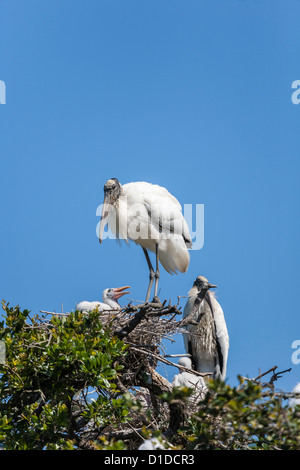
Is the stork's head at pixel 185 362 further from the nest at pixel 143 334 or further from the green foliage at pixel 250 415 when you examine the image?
the green foliage at pixel 250 415

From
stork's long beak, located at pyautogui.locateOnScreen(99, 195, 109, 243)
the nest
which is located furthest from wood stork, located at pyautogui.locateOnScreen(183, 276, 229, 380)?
the nest

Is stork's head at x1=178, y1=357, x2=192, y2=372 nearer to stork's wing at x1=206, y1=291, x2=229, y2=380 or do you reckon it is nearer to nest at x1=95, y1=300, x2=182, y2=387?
stork's wing at x1=206, y1=291, x2=229, y2=380

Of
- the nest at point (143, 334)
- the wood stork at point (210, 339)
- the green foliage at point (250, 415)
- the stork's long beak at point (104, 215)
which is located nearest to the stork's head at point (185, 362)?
the wood stork at point (210, 339)

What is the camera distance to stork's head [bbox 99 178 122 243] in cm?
739

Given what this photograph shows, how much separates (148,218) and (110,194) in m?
0.47

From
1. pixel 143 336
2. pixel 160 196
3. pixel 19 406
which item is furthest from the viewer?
pixel 160 196

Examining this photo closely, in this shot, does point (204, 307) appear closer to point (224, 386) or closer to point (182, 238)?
point (182, 238)

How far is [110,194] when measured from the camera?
7.46 m

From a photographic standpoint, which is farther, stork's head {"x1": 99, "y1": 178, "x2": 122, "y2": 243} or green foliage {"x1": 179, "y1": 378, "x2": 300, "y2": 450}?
stork's head {"x1": 99, "y1": 178, "x2": 122, "y2": 243}

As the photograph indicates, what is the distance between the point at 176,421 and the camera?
4574 mm

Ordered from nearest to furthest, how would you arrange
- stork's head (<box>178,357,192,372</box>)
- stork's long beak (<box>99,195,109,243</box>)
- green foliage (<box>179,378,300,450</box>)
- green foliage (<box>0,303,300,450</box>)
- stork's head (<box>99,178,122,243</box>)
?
green foliage (<box>179,378,300,450</box>), green foliage (<box>0,303,300,450</box>), stork's long beak (<box>99,195,109,243</box>), stork's head (<box>99,178,122,243</box>), stork's head (<box>178,357,192,372</box>)

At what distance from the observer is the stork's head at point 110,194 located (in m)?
7.39

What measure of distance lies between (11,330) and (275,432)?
7.83 feet

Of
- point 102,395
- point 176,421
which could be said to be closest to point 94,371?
point 102,395
